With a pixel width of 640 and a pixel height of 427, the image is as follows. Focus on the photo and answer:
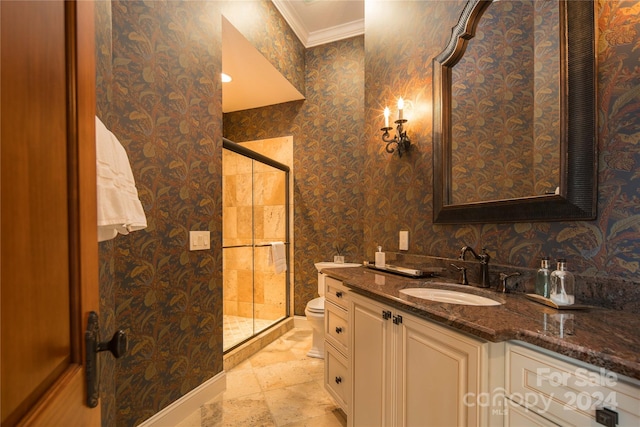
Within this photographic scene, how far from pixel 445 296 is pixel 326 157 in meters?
2.23

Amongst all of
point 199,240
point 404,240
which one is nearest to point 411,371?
point 404,240

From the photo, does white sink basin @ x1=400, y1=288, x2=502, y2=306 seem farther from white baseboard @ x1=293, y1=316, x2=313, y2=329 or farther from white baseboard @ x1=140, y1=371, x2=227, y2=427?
white baseboard @ x1=293, y1=316, x2=313, y2=329

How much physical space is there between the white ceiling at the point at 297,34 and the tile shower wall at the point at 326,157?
126 mm

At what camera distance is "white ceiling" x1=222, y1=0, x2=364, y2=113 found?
254 cm

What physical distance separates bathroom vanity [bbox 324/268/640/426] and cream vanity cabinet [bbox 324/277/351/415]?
0.67 feet

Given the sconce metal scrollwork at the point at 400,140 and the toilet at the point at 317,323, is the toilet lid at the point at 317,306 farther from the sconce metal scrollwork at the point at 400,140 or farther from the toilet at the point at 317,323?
the sconce metal scrollwork at the point at 400,140

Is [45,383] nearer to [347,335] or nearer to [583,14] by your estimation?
[347,335]

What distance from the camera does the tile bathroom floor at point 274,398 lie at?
5.69 ft

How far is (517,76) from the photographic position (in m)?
1.36

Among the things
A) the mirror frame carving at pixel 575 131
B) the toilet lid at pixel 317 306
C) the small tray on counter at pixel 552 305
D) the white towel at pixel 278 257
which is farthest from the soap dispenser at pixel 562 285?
the white towel at pixel 278 257

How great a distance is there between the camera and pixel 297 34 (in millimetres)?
3127

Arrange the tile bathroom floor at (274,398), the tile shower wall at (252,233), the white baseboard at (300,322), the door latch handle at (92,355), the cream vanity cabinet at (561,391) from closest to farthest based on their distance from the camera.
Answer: the door latch handle at (92,355) < the cream vanity cabinet at (561,391) < the tile bathroom floor at (274,398) < the tile shower wall at (252,233) < the white baseboard at (300,322)

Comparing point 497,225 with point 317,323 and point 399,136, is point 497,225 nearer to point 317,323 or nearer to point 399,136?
point 399,136

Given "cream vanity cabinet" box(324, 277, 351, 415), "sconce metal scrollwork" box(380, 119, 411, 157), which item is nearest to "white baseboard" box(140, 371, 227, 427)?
"cream vanity cabinet" box(324, 277, 351, 415)
